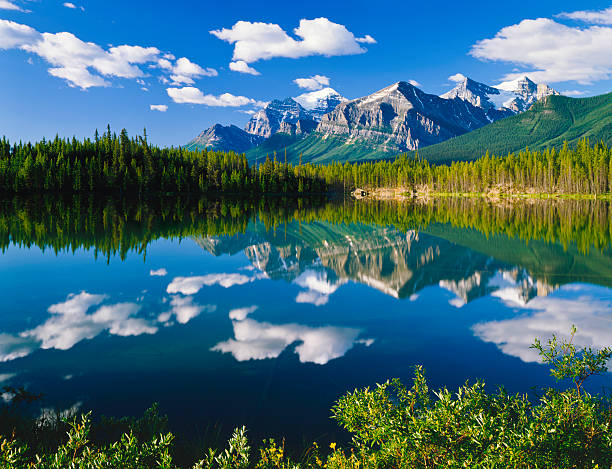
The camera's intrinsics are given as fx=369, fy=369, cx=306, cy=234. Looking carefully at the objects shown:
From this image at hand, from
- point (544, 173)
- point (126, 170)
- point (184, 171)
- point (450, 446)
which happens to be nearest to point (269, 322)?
point (450, 446)

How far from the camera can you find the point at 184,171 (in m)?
154

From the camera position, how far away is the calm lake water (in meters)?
9.36

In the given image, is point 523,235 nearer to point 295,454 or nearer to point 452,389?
point 452,389

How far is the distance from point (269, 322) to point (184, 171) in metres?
150

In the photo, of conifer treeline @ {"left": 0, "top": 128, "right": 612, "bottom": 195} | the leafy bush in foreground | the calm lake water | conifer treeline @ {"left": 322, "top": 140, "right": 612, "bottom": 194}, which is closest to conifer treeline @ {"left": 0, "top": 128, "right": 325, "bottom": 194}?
conifer treeline @ {"left": 0, "top": 128, "right": 612, "bottom": 195}

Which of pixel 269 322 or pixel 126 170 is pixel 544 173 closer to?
pixel 126 170

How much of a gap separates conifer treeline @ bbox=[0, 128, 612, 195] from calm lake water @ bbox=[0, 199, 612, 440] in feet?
374

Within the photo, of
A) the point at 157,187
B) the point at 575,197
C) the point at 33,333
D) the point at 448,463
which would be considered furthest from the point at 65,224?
the point at 575,197

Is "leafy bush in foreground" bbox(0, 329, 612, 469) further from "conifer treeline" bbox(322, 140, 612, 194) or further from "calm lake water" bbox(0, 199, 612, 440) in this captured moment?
"conifer treeline" bbox(322, 140, 612, 194)

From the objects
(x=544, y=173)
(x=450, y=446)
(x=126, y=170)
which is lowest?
(x=450, y=446)

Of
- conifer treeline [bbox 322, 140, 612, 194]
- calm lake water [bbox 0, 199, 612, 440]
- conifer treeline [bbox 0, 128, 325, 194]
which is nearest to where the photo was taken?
calm lake water [bbox 0, 199, 612, 440]

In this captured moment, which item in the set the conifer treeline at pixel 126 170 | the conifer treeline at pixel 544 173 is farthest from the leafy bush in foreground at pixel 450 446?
the conifer treeline at pixel 544 173

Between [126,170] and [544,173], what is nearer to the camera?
[126,170]

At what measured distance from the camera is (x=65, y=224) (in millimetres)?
43719
